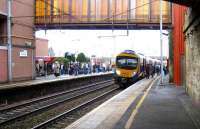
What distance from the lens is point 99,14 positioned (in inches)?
2018

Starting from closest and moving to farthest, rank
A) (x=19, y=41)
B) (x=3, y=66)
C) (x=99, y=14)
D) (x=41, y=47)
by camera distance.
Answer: (x=3, y=66) → (x=19, y=41) → (x=99, y=14) → (x=41, y=47)

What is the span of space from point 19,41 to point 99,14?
9826 millimetres

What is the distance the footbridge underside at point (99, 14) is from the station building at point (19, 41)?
2.36 meters

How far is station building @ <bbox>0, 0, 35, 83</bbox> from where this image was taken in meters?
42.9

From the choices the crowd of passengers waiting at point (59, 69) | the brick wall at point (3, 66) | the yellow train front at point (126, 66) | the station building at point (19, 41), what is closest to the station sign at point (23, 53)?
the station building at point (19, 41)

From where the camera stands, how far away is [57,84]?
36438 mm

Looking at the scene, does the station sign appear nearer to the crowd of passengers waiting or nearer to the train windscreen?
the crowd of passengers waiting

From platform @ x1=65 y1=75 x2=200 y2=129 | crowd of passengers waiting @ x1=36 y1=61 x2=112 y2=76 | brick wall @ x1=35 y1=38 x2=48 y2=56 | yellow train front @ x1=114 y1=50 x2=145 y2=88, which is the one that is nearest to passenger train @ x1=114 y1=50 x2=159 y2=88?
yellow train front @ x1=114 y1=50 x2=145 y2=88

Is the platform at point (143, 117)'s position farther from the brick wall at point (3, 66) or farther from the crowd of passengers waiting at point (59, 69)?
the crowd of passengers waiting at point (59, 69)

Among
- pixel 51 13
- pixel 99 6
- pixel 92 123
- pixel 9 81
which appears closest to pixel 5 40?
pixel 9 81

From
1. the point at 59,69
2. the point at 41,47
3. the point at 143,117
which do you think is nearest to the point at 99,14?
the point at 59,69

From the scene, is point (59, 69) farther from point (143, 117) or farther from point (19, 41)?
point (143, 117)

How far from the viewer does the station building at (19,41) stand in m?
42.9

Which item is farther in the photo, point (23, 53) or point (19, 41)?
point (23, 53)
